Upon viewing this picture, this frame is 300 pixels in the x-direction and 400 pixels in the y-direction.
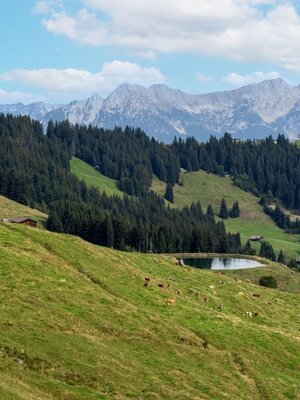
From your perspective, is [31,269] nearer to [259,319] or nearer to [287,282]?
[259,319]

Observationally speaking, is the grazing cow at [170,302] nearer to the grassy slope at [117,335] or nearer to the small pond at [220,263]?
the grassy slope at [117,335]

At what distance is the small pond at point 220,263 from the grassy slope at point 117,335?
237 feet

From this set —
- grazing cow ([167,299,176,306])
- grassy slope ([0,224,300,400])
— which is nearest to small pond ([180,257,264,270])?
grassy slope ([0,224,300,400])

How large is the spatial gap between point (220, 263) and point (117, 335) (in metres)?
112

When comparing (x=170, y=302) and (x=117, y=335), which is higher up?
(x=170, y=302)

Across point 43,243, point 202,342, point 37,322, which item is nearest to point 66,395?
point 37,322

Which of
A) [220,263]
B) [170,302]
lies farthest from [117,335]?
[220,263]

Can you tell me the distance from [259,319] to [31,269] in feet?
91.7

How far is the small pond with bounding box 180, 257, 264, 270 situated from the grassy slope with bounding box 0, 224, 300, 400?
237ft

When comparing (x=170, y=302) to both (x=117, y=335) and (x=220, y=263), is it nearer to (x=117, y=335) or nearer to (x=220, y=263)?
(x=117, y=335)

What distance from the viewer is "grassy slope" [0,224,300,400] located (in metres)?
40.7

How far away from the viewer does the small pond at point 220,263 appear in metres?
151

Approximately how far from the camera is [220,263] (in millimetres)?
160375

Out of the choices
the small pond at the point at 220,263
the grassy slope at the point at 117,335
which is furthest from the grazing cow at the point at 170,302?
the small pond at the point at 220,263
